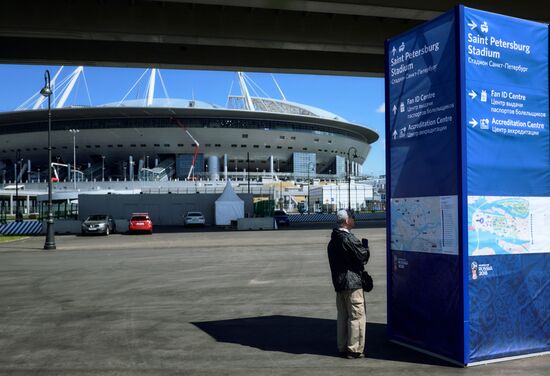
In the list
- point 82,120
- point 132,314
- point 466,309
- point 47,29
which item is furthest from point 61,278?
point 82,120

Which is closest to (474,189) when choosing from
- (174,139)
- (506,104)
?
(506,104)

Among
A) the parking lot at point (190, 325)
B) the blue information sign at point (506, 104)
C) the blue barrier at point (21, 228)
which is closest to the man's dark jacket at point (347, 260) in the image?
the parking lot at point (190, 325)

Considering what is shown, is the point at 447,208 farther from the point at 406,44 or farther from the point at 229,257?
the point at 229,257

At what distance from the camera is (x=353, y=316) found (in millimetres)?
6324

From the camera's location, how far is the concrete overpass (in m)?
19.9

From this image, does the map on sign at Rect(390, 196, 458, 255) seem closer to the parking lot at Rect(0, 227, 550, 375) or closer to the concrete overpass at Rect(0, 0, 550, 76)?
the parking lot at Rect(0, 227, 550, 375)

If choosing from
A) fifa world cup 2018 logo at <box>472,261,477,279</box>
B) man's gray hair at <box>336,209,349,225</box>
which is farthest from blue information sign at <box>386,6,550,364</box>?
man's gray hair at <box>336,209,349,225</box>

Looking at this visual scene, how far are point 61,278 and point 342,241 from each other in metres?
10.7

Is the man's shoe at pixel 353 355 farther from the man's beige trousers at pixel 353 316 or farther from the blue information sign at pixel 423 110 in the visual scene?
the blue information sign at pixel 423 110

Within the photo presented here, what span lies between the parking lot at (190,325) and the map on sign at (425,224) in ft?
4.23

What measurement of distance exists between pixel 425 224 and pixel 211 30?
17164mm

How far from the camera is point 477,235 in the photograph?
6.07 meters

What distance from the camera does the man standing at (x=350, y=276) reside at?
627cm

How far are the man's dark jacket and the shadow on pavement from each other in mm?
948
